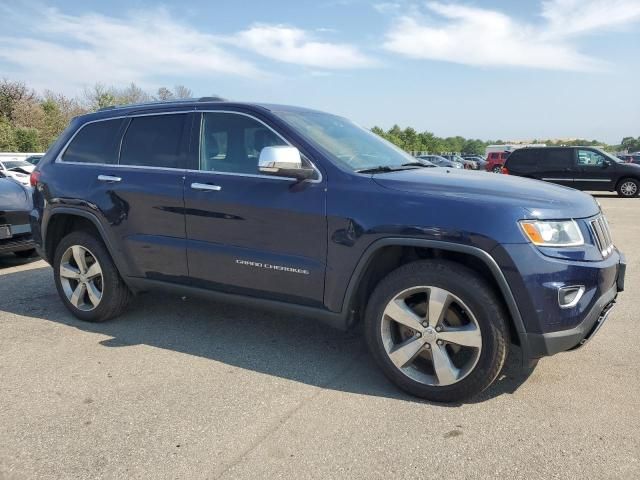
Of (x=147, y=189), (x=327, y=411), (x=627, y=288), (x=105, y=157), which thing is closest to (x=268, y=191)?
(x=147, y=189)

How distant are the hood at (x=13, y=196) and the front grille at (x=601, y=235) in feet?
21.0

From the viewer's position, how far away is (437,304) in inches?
117

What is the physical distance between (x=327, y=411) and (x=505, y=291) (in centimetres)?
120

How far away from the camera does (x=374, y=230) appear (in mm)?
3092

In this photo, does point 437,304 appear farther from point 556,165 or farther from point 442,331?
point 556,165

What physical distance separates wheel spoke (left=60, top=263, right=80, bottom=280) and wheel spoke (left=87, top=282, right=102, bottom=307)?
15 centimetres

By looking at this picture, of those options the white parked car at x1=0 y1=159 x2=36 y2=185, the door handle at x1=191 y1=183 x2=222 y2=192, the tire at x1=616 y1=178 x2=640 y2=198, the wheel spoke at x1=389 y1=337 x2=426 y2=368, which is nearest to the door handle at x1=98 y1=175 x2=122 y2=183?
the door handle at x1=191 y1=183 x2=222 y2=192

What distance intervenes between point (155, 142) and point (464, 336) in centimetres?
274

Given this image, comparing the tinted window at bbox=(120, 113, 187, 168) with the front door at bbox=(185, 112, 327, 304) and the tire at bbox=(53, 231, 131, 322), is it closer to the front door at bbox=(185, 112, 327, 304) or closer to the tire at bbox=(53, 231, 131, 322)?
the front door at bbox=(185, 112, 327, 304)

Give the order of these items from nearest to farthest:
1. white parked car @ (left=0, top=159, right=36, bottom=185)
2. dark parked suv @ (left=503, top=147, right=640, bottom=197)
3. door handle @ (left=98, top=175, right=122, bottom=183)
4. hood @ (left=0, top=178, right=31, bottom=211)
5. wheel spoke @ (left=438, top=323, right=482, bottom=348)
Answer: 1. wheel spoke @ (left=438, top=323, right=482, bottom=348)
2. door handle @ (left=98, top=175, right=122, bottom=183)
3. hood @ (left=0, top=178, right=31, bottom=211)
4. white parked car @ (left=0, top=159, right=36, bottom=185)
5. dark parked suv @ (left=503, top=147, right=640, bottom=197)

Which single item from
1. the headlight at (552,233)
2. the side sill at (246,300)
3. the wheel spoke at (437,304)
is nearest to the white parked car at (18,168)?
the side sill at (246,300)

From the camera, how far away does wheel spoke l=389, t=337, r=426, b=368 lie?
305cm

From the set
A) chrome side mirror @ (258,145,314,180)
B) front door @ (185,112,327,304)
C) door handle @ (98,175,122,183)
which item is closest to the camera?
chrome side mirror @ (258,145,314,180)

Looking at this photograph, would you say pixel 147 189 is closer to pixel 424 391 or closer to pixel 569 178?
pixel 424 391
